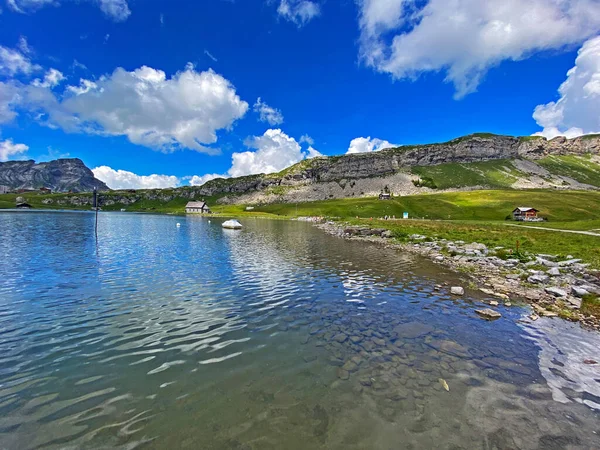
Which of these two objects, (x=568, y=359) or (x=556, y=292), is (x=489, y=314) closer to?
(x=568, y=359)

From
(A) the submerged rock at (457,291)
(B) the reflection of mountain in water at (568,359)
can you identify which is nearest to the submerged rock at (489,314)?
(B) the reflection of mountain in water at (568,359)

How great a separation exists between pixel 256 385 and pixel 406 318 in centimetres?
1155

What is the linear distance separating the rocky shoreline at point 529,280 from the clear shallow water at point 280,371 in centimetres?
198

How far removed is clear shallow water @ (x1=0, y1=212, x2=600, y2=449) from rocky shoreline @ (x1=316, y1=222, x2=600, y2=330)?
198 centimetres

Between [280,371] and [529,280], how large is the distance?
85.1 ft

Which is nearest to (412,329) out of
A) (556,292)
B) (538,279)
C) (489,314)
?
(489,314)

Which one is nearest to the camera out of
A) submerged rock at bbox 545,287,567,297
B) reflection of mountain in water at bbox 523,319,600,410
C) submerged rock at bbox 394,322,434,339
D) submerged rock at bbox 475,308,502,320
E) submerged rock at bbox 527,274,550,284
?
reflection of mountain in water at bbox 523,319,600,410

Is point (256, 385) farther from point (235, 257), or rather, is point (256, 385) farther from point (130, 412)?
point (235, 257)

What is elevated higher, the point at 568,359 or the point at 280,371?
the point at 568,359

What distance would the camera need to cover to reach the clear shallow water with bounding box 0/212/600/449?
8.70 m

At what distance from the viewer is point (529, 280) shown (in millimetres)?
26031

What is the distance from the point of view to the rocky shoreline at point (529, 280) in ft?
64.4

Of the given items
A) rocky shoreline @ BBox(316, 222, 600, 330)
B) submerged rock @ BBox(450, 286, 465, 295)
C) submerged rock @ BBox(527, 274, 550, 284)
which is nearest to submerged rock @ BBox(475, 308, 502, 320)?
rocky shoreline @ BBox(316, 222, 600, 330)

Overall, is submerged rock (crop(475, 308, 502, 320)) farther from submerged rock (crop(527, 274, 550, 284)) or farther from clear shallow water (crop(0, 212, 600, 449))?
submerged rock (crop(527, 274, 550, 284))
